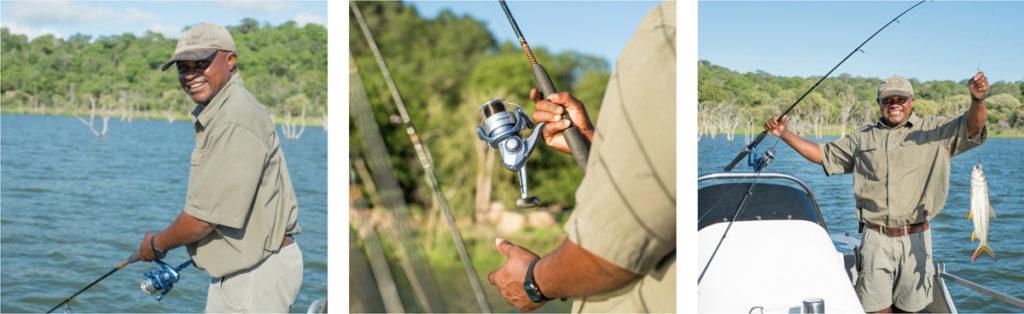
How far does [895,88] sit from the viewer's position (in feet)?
11.4

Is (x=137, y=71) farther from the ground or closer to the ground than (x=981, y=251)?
farther from the ground

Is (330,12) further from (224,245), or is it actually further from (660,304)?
(660,304)

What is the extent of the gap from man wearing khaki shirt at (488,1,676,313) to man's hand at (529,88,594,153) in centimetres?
54

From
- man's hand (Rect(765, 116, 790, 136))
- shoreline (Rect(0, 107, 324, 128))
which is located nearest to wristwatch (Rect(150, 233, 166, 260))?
shoreline (Rect(0, 107, 324, 128))

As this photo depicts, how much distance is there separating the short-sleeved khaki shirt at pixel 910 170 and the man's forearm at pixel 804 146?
14cm

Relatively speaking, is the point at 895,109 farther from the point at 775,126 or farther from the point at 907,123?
the point at 775,126

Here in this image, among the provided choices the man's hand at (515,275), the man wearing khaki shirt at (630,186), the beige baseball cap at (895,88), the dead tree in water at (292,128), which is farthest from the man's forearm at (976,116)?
the dead tree in water at (292,128)

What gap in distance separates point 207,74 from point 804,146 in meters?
2.03

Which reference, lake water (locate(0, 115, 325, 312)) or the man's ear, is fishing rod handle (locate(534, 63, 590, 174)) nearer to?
the man's ear

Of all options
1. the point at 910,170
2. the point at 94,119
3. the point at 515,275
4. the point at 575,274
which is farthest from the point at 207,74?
the point at 910,170

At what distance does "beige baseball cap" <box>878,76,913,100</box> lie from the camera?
11.3 feet

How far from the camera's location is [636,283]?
1720 mm

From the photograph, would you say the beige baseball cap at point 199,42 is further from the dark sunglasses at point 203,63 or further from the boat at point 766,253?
the boat at point 766,253

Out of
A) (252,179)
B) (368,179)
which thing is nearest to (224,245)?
(252,179)
